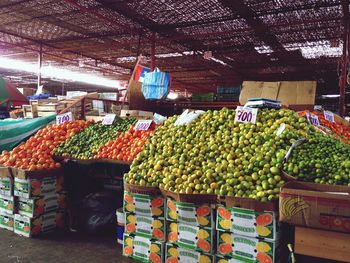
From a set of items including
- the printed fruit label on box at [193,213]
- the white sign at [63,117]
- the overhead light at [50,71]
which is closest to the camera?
the printed fruit label on box at [193,213]

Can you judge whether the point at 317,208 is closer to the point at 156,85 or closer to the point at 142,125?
the point at 142,125

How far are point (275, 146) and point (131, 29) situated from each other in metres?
6.88

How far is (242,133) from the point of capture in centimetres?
351

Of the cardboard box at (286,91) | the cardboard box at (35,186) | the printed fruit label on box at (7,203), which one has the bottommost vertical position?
the printed fruit label on box at (7,203)

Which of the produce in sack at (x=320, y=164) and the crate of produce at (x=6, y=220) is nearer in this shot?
the produce in sack at (x=320, y=164)

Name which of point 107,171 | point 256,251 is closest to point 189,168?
point 256,251

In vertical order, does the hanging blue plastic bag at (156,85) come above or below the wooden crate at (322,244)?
above

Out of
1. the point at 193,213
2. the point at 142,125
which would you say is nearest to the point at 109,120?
the point at 142,125

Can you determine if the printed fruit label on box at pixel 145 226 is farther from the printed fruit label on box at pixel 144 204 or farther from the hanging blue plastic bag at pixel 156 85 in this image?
the hanging blue plastic bag at pixel 156 85

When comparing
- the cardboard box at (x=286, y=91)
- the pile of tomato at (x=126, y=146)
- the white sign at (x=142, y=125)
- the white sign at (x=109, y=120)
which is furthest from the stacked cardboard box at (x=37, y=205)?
the cardboard box at (x=286, y=91)

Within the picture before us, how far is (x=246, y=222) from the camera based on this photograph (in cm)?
283

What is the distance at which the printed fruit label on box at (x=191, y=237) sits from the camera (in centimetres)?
309

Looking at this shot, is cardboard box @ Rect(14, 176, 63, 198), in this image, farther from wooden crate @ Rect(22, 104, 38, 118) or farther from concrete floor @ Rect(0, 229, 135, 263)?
wooden crate @ Rect(22, 104, 38, 118)

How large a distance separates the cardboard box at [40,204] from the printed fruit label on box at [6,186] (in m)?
0.21
